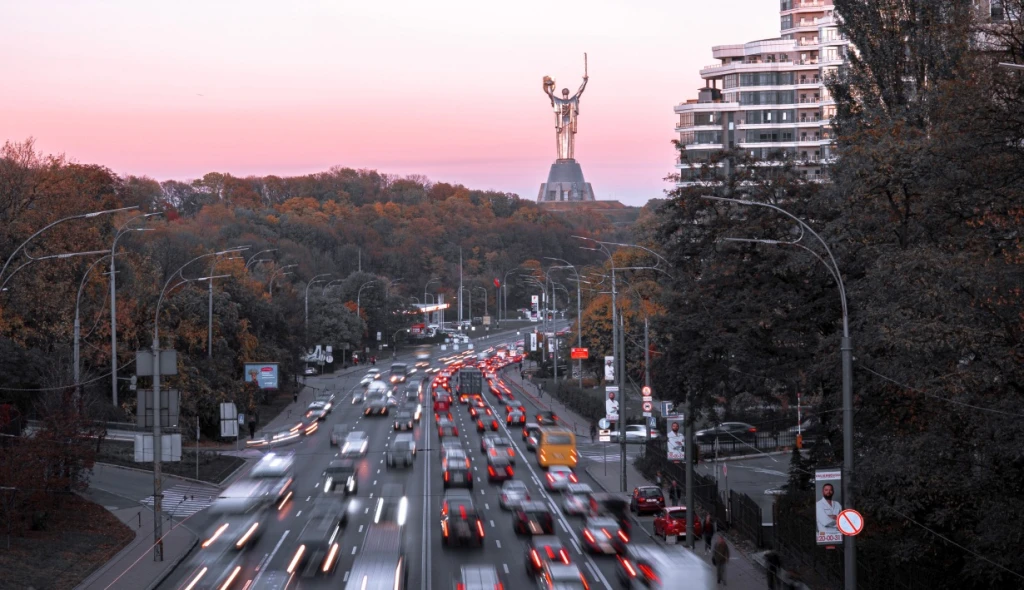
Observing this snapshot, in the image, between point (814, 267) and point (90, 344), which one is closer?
point (814, 267)

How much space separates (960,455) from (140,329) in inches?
1736

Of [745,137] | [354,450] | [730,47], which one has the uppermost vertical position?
[730,47]

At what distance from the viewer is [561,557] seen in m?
26.7

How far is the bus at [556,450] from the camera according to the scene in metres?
47.5

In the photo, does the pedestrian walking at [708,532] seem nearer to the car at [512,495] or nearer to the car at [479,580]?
the car at [512,495]

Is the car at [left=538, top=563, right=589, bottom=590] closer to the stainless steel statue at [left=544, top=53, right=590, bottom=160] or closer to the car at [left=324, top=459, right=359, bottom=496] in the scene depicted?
the car at [left=324, top=459, right=359, bottom=496]

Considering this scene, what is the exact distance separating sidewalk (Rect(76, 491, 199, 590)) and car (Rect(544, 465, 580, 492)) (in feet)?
45.6

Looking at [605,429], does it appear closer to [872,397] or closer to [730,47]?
[872,397]

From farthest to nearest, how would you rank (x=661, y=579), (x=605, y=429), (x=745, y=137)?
1. (x=745, y=137)
2. (x=605, y=429)
3. (x=661, y=579)

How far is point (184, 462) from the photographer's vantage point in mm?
46594

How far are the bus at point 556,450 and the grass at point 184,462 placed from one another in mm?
13745

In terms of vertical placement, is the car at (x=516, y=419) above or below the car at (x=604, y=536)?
below

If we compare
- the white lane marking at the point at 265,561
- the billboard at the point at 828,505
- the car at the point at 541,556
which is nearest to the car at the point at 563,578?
the car at the point at 541,556

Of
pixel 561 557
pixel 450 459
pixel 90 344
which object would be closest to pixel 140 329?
pixel 90 344
